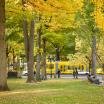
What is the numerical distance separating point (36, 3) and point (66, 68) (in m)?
59.4

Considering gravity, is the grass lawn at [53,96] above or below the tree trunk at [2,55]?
below

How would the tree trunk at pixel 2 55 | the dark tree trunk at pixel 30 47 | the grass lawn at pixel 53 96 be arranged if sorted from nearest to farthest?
1. the grass lawn at pixel 53 96
2. the tree trunk at pixel 2 55
3. the dark tree trunk at pixel 30 47

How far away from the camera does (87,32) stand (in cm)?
3578

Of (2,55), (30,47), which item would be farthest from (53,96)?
(30,47)

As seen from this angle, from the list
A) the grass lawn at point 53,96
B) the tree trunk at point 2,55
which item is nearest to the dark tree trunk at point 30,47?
the grass lawn at point 53,96

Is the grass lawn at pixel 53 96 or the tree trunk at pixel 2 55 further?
the tree trunk at pixel 2 55

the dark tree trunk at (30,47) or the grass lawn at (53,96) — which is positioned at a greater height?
the dark tree trunk at (30,47)

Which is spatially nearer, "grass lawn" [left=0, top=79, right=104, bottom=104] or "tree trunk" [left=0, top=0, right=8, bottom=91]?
"grass lawn" [left=0, top=79, right=104, bottom=104]

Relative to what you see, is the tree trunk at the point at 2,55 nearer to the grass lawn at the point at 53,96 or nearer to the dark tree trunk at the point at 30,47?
the grass lawn at the point at 53,96

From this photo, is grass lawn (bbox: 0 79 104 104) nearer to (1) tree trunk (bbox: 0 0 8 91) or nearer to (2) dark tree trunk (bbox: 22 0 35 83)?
(1) tree trunk (bbox: 0 0 8 91)

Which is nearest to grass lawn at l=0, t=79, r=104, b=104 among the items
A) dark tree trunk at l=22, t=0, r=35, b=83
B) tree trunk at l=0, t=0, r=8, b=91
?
tree trunk at l=0, t=0, r=8, b=91

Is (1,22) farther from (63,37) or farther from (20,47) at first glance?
(20,47)

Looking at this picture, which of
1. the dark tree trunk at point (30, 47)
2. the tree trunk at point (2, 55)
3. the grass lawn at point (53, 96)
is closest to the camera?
the grass lawn at point (53, 96)

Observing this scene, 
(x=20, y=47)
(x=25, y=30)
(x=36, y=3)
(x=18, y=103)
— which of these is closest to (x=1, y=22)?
(x=36, y=3)
